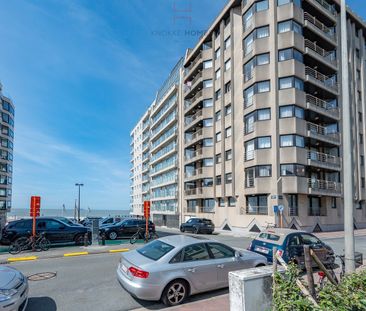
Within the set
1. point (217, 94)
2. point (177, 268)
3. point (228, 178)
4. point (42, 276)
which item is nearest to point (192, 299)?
point (177, 268)

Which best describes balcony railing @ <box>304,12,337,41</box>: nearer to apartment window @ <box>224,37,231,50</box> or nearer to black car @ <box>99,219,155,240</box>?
apartment window @ <box>224,37,231,50</box>

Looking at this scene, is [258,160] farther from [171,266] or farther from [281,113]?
[171,266]

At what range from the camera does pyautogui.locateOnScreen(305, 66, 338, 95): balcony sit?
100ft

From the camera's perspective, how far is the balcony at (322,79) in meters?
30.6

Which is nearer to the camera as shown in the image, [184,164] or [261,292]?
[261,292]

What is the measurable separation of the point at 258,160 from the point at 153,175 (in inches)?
1556

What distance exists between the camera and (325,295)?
168 inches

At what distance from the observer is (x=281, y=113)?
29.0 m

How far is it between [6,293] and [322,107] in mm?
33194

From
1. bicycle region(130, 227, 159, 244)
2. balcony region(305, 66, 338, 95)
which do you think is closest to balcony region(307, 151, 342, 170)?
balcony region(305, 66, 338, 95)

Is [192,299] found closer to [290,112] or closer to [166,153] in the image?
[290,112]

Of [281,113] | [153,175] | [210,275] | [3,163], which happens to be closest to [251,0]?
[281,113]

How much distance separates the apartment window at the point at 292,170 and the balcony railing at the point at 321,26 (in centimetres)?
1538

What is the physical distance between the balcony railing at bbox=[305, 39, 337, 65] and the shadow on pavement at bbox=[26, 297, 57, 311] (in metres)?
32.3
